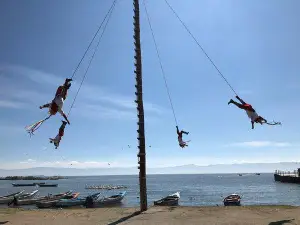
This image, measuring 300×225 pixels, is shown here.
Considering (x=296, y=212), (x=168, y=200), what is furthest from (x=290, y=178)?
(x=296, y=212)

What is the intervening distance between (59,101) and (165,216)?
7486 millimetres

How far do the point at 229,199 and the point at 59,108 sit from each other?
161 feet

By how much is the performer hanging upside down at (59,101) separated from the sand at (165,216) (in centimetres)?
538

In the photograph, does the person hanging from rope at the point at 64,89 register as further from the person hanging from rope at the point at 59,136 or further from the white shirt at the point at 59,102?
the person hanging from rope at the point at 59,136

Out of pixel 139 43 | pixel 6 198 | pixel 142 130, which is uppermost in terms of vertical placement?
pixel 139 43

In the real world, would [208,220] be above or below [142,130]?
below

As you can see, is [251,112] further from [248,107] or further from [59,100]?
[59,100]

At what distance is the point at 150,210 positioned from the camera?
58.6ft

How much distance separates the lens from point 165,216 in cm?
1584

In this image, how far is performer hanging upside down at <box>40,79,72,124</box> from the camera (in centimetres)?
1442

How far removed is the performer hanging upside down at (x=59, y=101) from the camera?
14422 millimetres

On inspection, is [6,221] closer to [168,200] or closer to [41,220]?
[41,220]

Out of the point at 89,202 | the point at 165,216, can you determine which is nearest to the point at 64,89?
the point at 165,216

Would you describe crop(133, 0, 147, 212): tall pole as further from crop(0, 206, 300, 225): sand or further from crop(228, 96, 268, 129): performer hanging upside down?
crop(228, 96, 268, 129): performer hanging upside down
